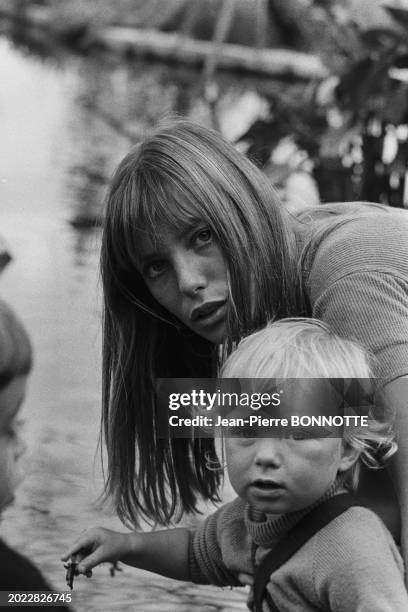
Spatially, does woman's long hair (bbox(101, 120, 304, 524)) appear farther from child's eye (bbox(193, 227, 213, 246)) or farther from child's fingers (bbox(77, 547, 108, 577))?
child's fingers (bbox(77, 547, 108, 577))

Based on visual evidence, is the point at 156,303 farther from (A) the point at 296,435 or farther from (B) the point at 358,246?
(A) the point at 296,435

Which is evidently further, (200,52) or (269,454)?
(200,52)

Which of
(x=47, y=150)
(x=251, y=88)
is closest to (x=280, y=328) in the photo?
(x=47, y=150)

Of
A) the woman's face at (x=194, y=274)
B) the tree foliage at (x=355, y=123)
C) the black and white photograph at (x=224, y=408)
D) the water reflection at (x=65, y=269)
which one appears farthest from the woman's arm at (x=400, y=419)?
the tree foliage at (x=355, y=123)

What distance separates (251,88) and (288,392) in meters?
6.25

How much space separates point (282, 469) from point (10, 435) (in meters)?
0.39

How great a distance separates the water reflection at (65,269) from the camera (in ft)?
7.59

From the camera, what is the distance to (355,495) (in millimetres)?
1534

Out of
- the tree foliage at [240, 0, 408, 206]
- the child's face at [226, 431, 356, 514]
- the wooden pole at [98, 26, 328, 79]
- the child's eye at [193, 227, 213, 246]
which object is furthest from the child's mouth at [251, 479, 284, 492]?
the wooden pole at [98, 26, 328, 79]

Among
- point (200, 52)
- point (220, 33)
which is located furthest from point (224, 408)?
point (200, 52)

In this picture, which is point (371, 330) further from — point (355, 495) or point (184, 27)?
point (184, 27)

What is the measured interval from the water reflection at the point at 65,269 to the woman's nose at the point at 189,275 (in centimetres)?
36

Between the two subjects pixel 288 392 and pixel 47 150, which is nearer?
pixel 288 392

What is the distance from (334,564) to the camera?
4.68 feet
